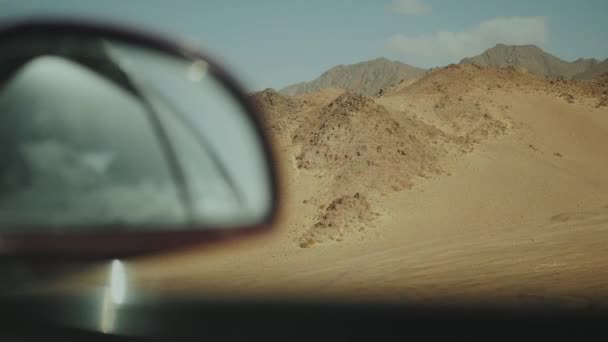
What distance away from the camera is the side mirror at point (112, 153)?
11.3 feet

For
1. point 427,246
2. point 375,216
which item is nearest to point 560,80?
point 375,216

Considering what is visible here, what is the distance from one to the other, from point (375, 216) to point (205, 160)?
497 inches

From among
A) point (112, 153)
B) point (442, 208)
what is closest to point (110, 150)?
point (112, 153)

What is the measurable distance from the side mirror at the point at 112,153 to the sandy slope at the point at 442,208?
18.1 inches

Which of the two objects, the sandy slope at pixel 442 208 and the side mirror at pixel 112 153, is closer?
the side mirror at pixel 112 153

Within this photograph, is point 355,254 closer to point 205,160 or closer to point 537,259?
point 537,259

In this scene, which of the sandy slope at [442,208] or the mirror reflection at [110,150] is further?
the sandy slope at [442,208]

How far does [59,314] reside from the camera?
4.77 meters

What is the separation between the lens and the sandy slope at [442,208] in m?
6.98

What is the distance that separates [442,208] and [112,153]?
48.5 ft

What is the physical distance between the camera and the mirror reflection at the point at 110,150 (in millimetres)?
3469

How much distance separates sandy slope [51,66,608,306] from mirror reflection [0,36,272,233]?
56 cm

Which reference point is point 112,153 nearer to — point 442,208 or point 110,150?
point 110,150

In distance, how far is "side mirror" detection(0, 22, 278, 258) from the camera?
3.45 m
